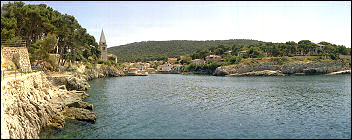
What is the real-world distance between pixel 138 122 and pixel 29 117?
7687mm

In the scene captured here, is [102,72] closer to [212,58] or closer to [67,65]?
[67,65]

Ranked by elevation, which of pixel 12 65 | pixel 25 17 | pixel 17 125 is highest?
pixel 25 17

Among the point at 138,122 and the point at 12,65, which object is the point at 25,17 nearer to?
the point at 12,65

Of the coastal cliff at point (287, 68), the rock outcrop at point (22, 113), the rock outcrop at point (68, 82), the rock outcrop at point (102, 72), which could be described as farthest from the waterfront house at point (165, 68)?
the rock outcrop at point (22, 113)

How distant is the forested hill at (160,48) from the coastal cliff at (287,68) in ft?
225

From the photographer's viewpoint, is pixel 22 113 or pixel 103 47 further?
pixel 103 47

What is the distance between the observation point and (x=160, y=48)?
183m

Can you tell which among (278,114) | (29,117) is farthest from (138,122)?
(278,114)

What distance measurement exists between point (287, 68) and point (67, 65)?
2887 inches

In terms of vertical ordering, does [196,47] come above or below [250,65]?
above

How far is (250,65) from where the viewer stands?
95812 mm

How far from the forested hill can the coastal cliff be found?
6854 cm

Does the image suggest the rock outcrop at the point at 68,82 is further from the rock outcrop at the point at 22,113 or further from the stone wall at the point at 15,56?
the rock outcrop at the point at 22,113

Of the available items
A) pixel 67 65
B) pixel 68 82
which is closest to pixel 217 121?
pixel 68 82
